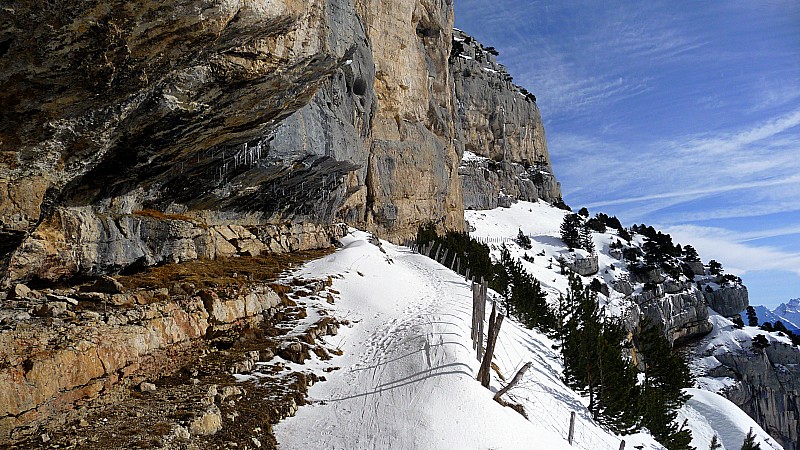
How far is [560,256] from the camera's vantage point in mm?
67312

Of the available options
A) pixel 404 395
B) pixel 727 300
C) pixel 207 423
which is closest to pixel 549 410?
pixel 404 395

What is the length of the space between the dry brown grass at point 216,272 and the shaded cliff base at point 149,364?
102mm

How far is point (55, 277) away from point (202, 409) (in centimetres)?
513

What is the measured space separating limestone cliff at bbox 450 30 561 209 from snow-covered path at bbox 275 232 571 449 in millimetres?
65470

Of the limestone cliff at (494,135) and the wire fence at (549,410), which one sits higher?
the limestone cliff at (494,135)

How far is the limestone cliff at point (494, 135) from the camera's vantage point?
3312 inches

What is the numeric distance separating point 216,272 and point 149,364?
6.30 m

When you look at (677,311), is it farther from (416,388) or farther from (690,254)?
(416,388)

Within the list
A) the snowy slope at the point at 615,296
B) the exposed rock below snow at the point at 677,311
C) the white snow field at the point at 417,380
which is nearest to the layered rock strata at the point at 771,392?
the snowy slope at the point at 615,296

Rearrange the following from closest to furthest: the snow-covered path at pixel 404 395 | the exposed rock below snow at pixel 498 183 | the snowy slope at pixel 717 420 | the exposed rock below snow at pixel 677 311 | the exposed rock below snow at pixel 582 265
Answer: the snow-covered path at pixel 404 395 < the snowy slope at pixel 717 420 < the exposed rock below snow at pixel 677 311 < the exposed rock below snow at pixel 582 265 < the exposed rock below snow at pixel 498 183

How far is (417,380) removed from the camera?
424 inches

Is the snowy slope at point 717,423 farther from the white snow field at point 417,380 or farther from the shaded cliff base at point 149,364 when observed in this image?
the shaded cliff base at point 149,364

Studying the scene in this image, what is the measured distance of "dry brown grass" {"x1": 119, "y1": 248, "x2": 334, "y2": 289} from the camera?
1165 cm

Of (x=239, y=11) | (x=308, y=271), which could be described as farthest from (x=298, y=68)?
(x=308, y=271)
